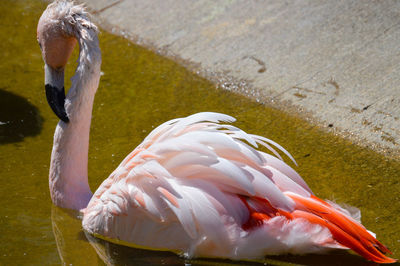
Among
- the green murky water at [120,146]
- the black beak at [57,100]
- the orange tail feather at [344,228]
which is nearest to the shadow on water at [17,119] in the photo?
the green murky water at [120,146]

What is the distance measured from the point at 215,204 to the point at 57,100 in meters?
1.08

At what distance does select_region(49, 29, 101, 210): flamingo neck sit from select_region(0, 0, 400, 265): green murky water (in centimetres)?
13

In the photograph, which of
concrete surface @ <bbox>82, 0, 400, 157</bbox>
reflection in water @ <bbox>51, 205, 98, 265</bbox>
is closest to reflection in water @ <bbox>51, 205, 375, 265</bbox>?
reflection in water @ <bbox>51, 205, 98, 265</bbox>

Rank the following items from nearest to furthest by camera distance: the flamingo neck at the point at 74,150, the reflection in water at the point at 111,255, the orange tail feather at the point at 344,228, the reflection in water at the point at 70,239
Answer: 1. the orange tail feather at the point at 344,228
2. the reflection in water at the point at 111,255
3. the reflection in water at the point at 70,239
4. the flamingo neck at the point at 74,150

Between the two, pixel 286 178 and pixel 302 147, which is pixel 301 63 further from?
pixel 286 178

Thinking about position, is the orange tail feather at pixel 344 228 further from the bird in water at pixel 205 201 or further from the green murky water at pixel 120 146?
the green murky water at pixel 120 146

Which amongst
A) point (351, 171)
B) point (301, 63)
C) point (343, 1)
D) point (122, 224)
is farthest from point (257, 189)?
point (343, 1)

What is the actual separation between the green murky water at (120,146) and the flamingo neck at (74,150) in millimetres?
130

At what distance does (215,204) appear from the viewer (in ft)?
9.84

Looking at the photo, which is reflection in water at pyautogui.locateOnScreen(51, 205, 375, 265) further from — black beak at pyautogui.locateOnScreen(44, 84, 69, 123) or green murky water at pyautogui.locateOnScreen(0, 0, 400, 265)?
black beak at pyautogui.locateOnScreen(44, 84, 69, 123)

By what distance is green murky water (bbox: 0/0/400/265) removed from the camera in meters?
3.31

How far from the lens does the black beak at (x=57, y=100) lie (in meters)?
3.49

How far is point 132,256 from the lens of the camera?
3.25m

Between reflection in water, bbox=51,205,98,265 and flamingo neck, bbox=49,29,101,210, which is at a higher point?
flamingo neck, bbox=49,29,101,210
